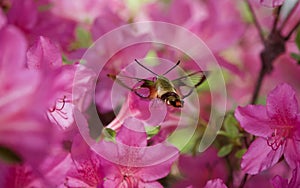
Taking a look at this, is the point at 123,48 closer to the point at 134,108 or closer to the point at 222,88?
the point at 134,108

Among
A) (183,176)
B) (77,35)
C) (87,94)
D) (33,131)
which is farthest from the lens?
(77,35)

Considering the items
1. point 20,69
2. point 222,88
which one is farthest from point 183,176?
point 20,69

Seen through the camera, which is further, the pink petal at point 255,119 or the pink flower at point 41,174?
the pink petal at point 255,119

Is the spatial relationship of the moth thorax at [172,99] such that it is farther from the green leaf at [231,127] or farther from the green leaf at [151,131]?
the green leaf at [231,127]

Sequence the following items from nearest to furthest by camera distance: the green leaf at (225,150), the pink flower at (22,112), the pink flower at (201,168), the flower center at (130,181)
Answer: the pink flower at (22,112)
the flower center at (130,181)
the green leaf at (225,150)
the pink flower at (201,168)

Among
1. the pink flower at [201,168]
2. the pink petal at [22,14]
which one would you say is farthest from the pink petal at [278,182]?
the pink petal at [22,14]

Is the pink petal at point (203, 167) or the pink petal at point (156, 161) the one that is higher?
the pink petal at point (156, 161)

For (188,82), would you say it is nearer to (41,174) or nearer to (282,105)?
(282,105)

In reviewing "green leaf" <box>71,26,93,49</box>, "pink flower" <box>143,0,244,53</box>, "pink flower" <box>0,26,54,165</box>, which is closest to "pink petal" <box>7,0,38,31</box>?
"green leaf" <box>71,26,93,49</box>
